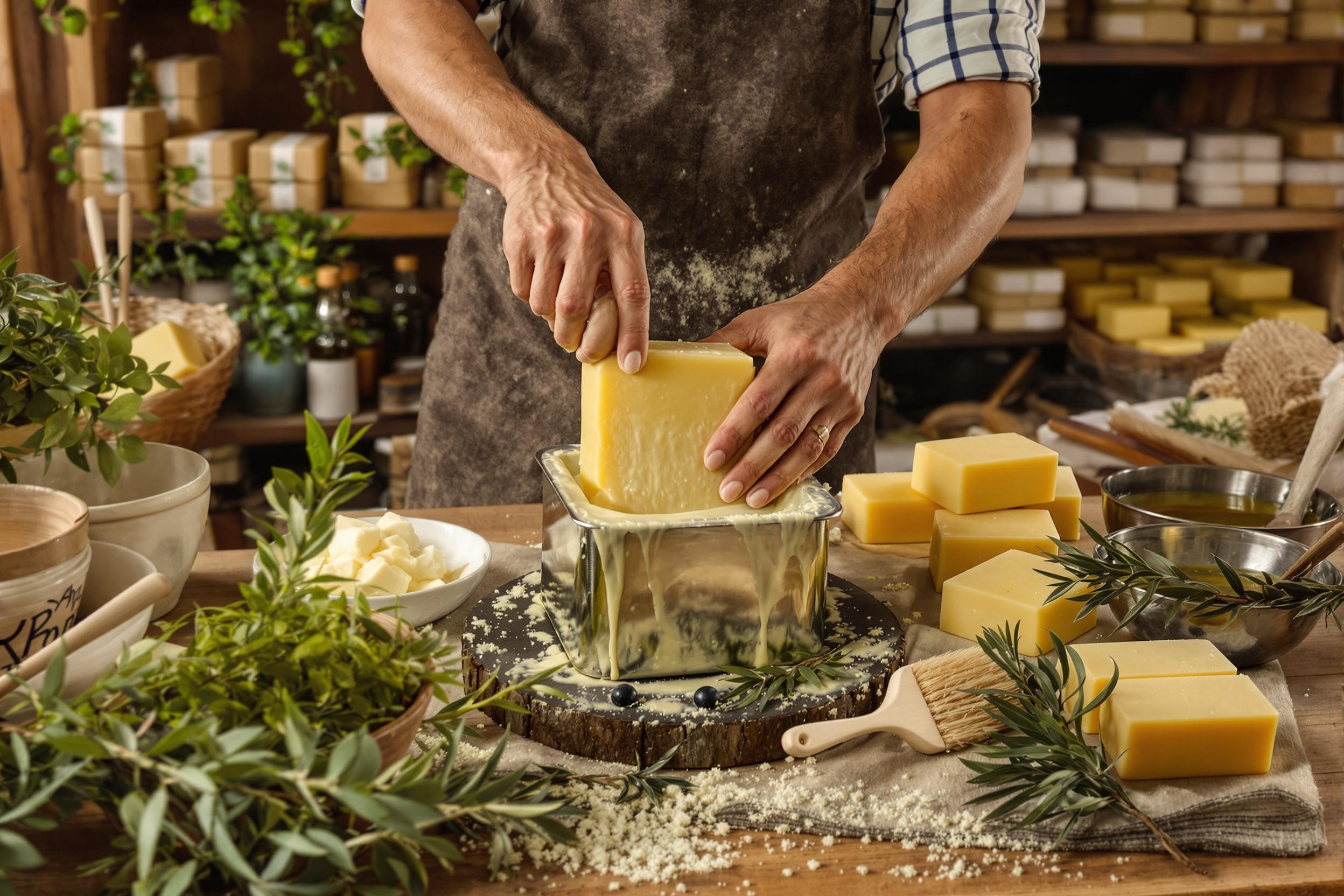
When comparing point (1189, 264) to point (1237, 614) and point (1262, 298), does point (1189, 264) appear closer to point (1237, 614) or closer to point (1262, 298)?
point (1262, 298)

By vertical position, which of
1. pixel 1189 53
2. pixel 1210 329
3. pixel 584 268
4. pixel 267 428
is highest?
pixel 1189 53

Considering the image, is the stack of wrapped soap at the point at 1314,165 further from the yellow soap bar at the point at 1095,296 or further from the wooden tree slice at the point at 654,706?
the wooden tree slice at the point at 654,706

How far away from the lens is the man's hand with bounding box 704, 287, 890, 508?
3.50ft

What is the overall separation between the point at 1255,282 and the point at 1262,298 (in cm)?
5

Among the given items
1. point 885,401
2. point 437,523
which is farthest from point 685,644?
point 885,401

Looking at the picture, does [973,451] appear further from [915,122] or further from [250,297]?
[915,122]

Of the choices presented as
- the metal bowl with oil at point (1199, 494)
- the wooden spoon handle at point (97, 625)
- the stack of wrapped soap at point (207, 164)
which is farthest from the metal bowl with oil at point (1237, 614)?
the stack of wrapped soap at point (207, 164)

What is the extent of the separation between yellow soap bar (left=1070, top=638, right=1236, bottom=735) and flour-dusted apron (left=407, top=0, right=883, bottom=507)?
30.9 inches

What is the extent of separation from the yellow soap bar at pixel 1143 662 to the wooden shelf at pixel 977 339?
2.17m

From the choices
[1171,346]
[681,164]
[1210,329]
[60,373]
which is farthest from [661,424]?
[1210,329]

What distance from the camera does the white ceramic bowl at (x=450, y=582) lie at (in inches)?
45.0

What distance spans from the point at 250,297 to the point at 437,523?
1.53 m

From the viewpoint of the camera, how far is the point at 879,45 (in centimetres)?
166

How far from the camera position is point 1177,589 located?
104 centimetres
